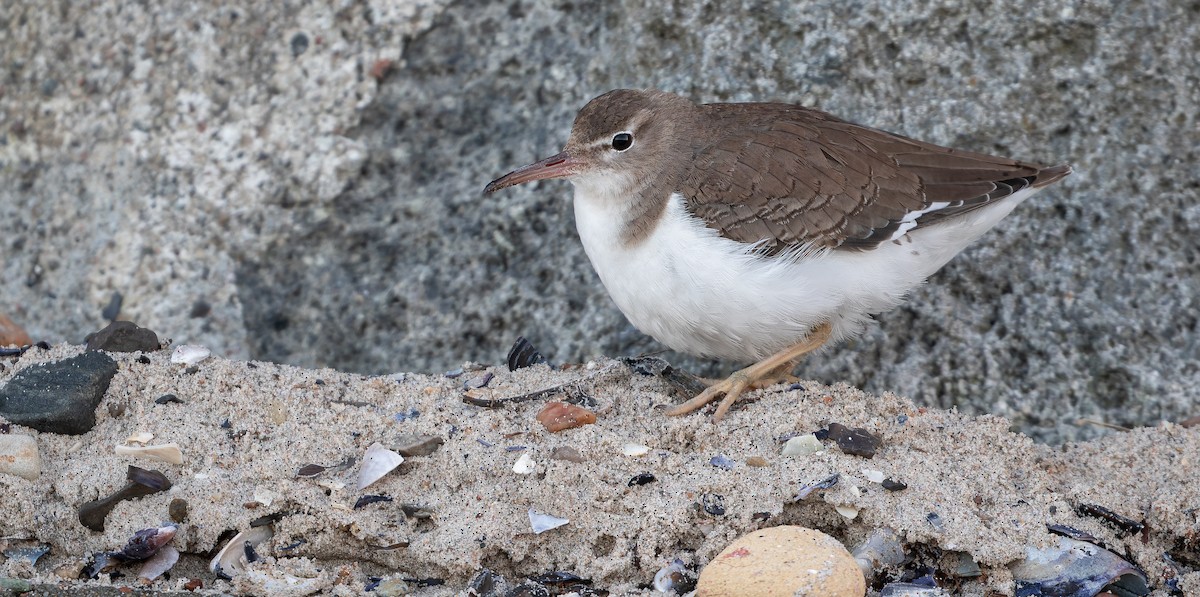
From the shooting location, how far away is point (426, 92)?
611cm

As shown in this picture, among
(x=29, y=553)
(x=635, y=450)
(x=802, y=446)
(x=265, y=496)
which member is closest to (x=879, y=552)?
(x=802, y=446)

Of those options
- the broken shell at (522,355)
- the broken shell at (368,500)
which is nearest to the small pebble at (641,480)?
the broken shell at (368,500)

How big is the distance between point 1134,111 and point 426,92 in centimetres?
341

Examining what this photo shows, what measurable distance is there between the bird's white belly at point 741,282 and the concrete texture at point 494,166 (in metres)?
0.65

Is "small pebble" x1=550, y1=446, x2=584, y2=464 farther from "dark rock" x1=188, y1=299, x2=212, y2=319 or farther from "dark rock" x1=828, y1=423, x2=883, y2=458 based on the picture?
"dark rock" x1=188, y1=299, x2=212, y2=319

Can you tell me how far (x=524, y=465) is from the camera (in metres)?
4.06

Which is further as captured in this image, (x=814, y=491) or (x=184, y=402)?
(x=184, y=402)

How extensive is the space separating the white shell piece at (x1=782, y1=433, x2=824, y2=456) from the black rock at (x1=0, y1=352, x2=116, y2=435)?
2.48 metres

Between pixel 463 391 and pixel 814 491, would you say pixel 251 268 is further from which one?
pixel 814 491

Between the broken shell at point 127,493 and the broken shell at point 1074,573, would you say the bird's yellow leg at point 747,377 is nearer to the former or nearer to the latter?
the broken shell at point 1074,573

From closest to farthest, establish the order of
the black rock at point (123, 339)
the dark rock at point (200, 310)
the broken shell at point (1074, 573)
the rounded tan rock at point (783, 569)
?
the rounded tan rock at point (783, 569) → the broken shell at point (1074, 573) → the black rock at point (123, 339) → the dark rock at point (200, 310)

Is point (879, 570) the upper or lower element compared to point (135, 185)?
lower

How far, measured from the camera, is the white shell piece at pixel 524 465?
403cm

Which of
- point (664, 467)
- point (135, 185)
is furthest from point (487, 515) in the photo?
point (135, 185)
